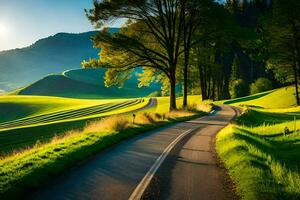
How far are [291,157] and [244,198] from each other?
25.5ft

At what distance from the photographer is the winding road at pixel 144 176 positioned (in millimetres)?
9719

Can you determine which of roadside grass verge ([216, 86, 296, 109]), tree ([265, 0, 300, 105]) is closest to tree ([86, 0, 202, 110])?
tree ([265, 0, 300, 105])

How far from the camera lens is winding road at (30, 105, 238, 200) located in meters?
9.72

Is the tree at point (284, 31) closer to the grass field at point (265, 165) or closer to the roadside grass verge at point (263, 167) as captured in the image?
the grass field at point (265, 165)

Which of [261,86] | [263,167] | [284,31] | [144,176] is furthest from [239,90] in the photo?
[144,176]

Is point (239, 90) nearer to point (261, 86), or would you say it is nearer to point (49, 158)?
point (261, 86)

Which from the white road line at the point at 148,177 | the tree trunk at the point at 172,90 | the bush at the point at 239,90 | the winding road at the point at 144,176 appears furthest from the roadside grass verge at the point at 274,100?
the white road line at the point at 148,177

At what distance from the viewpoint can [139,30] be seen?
3812cm

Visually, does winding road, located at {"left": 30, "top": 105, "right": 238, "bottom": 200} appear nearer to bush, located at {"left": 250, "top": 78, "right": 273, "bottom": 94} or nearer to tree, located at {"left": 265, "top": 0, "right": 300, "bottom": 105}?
tree, located at {"left": 265, "top": 0, "right": 300, "bottom": 105}

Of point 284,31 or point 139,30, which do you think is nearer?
point 139,30

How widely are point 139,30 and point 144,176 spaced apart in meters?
28.0

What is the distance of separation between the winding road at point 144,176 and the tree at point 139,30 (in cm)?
1863

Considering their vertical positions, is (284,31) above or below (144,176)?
above

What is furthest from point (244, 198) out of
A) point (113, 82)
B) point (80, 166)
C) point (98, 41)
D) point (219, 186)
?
point (113, 82)
